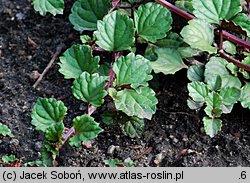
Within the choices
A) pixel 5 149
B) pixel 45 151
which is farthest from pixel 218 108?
pixel 5 149

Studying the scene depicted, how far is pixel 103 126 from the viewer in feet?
6.93

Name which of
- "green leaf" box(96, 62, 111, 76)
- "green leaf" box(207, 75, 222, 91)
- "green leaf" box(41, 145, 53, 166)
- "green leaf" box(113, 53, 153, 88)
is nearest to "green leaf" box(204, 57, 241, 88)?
"green leaf" box(207, 75, 222, 91)

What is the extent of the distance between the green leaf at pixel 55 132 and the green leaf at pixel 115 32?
0.37 metres

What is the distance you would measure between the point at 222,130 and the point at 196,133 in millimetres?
92

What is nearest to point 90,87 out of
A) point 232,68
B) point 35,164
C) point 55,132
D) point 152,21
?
point 55,132

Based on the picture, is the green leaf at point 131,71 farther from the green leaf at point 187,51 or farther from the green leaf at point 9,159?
the green leaf at point 9,159

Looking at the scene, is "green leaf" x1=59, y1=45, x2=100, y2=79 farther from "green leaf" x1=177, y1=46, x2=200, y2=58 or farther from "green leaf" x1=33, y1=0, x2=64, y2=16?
"green leaf" x1=177, y1=46, x2=200, y2=58

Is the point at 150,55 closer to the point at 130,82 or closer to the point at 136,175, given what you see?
the point at 130,82

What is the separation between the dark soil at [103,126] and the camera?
6.64ft

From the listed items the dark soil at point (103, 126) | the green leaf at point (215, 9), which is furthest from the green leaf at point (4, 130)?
the green leaf at point (215, 9)

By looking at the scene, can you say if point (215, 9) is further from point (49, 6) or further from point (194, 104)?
point (49, 6)

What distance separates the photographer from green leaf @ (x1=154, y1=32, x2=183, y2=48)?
223 cm

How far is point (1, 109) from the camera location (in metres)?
2.15

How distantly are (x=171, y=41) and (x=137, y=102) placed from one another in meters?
0.36
